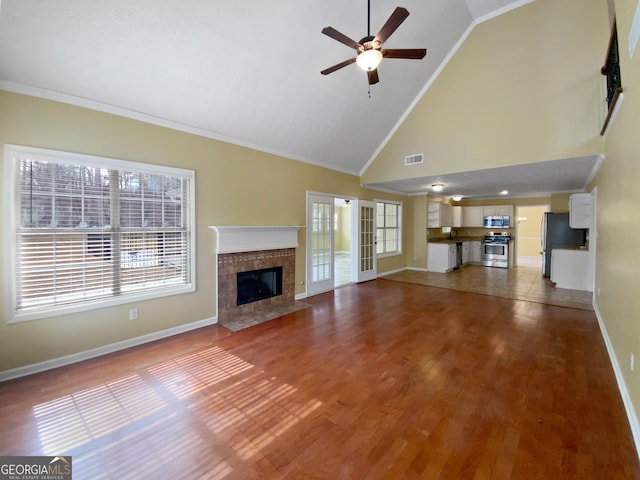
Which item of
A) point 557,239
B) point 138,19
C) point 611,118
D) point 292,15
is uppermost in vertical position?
point 292,15

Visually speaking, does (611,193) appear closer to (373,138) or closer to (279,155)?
(373,138)

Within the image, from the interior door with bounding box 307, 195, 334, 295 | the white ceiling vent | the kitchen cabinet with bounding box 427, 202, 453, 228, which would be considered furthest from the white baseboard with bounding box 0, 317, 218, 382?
the kitchen cabinet with bounding box 427, 202, 453, 228

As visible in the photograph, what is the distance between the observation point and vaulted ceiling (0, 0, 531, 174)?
2486mm

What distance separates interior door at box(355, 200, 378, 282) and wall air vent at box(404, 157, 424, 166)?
1.57 m

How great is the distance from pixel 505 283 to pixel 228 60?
7408mm

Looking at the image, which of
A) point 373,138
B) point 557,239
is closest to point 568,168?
point 557,239

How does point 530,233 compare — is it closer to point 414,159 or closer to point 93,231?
point 414,159

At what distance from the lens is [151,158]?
3496mm

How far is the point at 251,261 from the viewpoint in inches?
182

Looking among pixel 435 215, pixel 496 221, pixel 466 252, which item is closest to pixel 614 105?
pixel 435 215

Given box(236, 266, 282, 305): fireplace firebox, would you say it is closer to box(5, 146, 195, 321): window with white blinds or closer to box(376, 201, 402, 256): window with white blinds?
box(5, 146, 195, 321): window with white blinds

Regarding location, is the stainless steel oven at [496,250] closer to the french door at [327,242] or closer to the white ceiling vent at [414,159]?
the french door at [327,242]

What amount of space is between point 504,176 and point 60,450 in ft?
23.5

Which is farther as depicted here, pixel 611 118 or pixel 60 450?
pixel 611 118
